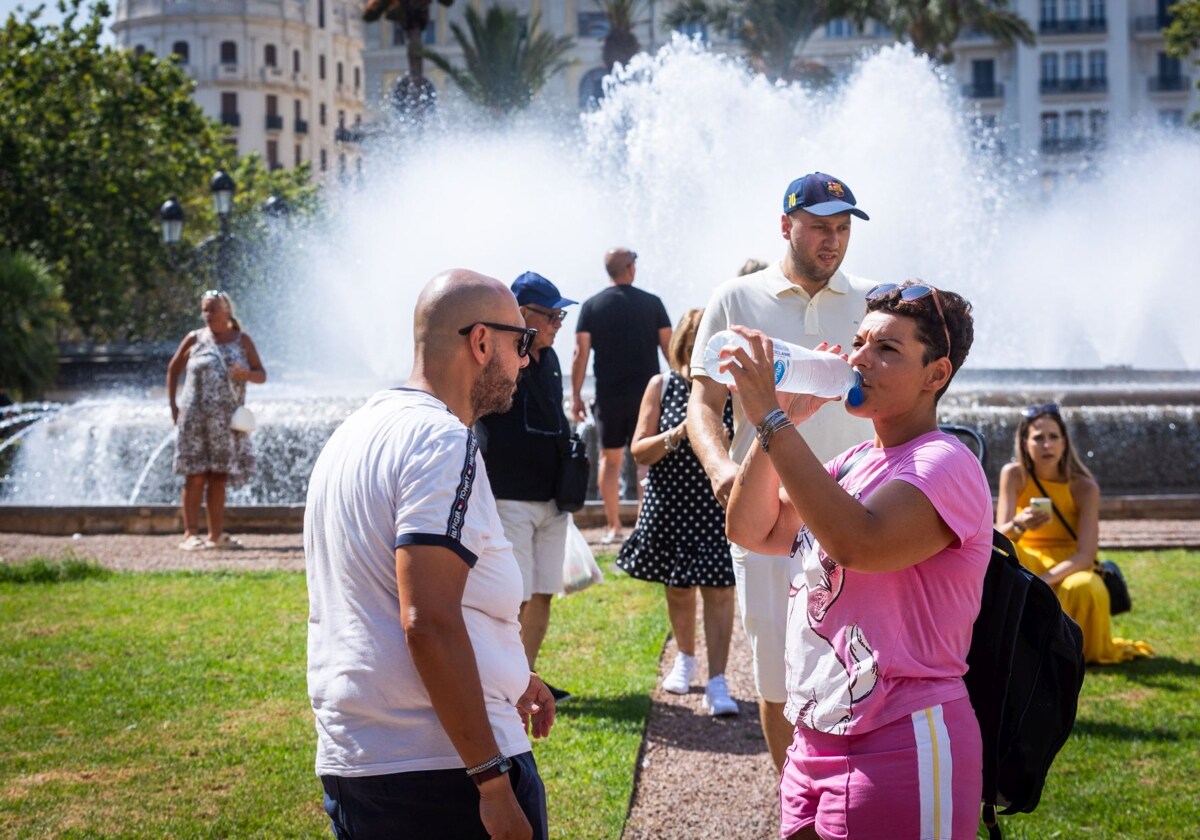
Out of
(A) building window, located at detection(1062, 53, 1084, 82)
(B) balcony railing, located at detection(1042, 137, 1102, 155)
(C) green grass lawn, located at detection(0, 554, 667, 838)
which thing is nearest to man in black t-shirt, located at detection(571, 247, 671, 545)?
(C) green grass lawn, located at detection(0, 554, 667, 838)

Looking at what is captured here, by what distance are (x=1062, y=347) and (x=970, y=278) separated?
6.34 m

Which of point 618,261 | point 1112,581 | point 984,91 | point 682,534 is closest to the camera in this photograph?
point 682,534

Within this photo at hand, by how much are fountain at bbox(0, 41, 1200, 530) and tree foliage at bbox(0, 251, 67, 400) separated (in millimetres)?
1021

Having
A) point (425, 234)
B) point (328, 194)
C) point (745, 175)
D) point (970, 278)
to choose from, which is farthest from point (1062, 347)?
point (328, 194)

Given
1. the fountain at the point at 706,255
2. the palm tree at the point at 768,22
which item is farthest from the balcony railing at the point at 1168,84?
the fountain at the point at 706,255

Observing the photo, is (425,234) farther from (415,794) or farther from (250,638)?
(415,794)

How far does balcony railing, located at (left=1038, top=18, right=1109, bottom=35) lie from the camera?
6681 centimetres

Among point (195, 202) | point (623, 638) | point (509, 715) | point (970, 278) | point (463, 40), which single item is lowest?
point (623, 638)

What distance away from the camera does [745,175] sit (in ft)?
71.6

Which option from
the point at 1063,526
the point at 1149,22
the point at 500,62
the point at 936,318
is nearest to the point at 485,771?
the point at 936,318

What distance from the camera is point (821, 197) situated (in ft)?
13.0

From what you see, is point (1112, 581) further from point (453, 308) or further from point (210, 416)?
point (210, 416)

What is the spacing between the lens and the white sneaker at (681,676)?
645 centimetres

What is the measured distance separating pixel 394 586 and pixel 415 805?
0.39 metres
